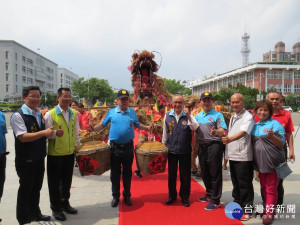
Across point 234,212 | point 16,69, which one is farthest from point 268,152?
point 16,69

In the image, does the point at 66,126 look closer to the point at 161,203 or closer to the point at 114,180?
the point at 114,180

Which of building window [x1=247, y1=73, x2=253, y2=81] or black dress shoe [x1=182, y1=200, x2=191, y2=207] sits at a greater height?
building window [x1=247, y1=73, x2=253, y2=81]

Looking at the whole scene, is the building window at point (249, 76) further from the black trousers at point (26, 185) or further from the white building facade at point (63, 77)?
the white building facade at point (63, 77)

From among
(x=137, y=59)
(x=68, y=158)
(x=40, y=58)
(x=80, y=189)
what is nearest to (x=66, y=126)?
(x=68, y=158)

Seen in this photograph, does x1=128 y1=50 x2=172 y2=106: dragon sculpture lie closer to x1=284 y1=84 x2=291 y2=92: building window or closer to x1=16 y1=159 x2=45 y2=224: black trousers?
x1=16 y1=159 x2=45 y2=224: black trousers

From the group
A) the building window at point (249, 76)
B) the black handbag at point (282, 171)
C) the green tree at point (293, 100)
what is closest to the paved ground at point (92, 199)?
the black handbag at point (282, 171)

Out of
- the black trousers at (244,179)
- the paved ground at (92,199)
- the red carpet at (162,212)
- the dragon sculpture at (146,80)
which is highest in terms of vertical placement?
the dragon sculpture at (146,80)

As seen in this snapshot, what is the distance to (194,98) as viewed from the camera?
5555 mm

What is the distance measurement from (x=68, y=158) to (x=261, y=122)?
102 inches

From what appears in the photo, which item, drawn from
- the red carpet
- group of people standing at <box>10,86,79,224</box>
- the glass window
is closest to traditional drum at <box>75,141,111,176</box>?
group of people standing at <box>10,86,79,224</box>

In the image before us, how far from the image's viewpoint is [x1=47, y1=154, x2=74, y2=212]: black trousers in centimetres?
299

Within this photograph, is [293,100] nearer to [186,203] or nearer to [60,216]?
[186,203]

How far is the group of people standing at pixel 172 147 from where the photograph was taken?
2.72 m

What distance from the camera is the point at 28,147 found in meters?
2.67
